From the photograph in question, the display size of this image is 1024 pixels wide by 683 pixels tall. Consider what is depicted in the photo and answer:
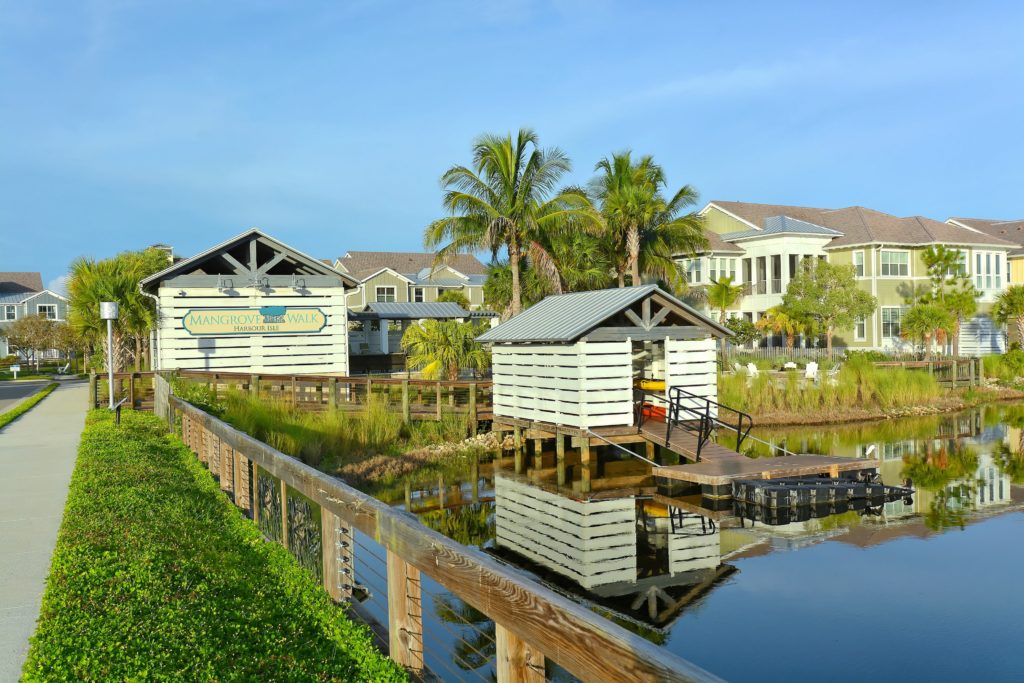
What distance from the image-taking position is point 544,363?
832 inches

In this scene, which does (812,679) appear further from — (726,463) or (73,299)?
(73,299)

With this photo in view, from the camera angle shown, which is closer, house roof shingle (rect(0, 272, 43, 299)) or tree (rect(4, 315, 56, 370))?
tree (rect(4, 315, 56, 370))

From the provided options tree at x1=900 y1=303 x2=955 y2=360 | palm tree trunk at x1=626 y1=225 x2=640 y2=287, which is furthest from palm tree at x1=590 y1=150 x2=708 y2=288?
tree at x1=900 y1=303 x2=955 y2=360

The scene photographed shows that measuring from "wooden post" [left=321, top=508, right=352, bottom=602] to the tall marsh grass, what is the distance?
74.3ft

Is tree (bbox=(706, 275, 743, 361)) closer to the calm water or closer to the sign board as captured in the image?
the sign board

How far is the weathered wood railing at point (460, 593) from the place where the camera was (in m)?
3.09

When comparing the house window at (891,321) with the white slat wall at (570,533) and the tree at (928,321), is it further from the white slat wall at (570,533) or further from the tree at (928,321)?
the white slat wall at (570,533)

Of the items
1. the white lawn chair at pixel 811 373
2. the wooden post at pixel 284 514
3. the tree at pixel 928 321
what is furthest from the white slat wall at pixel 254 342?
the tree at pixel 928 321

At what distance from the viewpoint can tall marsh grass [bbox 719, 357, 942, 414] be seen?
29.6m

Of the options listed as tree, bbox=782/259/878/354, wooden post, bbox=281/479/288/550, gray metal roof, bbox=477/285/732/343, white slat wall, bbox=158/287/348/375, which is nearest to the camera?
wooden post, bbox=281/479/288/550

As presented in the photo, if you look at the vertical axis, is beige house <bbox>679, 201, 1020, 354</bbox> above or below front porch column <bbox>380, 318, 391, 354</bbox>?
above

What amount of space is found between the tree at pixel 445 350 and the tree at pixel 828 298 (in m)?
20.1

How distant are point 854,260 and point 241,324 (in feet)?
110

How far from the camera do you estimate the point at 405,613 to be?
17.4ft
